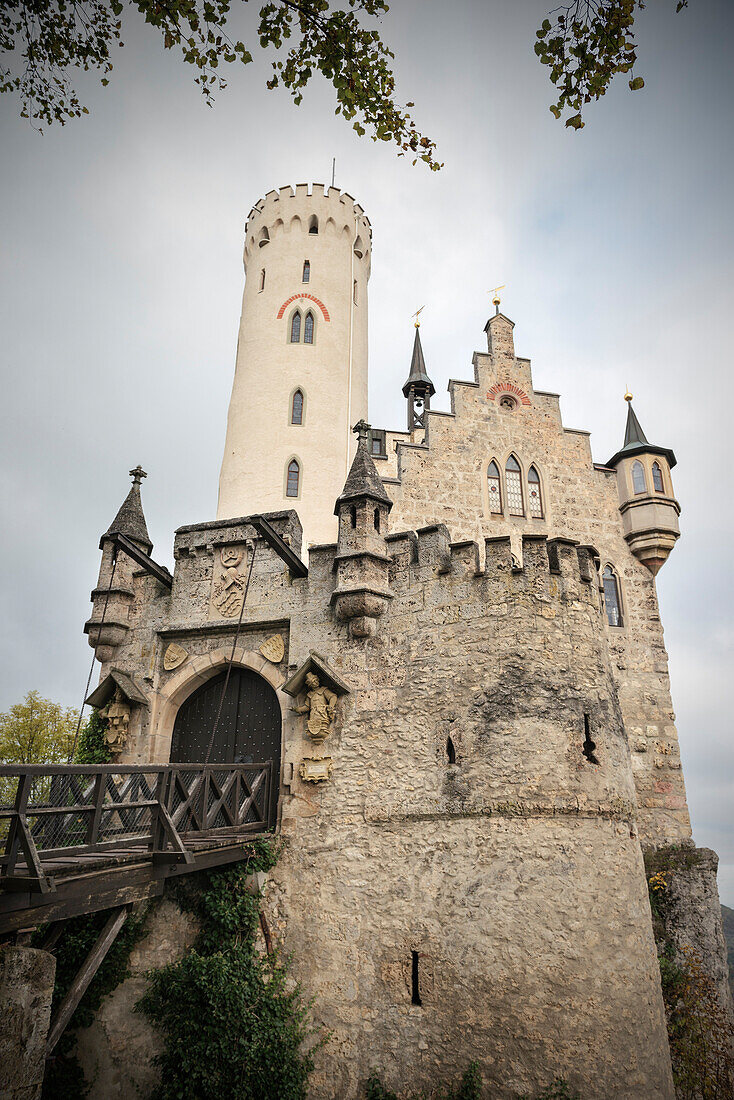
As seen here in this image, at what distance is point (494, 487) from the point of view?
58.3 ft

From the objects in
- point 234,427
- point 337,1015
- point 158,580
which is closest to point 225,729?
point 158,580

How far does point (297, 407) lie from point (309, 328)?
259 cm

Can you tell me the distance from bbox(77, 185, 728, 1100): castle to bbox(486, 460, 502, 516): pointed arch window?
43 centimetres

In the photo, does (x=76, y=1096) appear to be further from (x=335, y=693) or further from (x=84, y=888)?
(x=335, y=693)

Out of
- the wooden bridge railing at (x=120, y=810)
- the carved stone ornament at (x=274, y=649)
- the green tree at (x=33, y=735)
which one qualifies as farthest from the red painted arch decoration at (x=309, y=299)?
the green tree at (x=33, y=735)

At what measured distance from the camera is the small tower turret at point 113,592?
1386 centimetres

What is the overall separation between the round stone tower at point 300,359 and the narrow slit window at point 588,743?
8336 mm

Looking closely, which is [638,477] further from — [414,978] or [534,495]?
[414,978]

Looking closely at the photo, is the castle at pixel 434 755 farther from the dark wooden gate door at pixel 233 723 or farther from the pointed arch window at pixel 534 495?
the pointed arch window at pixel 534 495

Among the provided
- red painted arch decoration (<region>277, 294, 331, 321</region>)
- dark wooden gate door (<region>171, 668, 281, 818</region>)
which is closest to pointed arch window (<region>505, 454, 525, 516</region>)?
red painted arch decoration (<region>277, 294, 331, 321</region>)

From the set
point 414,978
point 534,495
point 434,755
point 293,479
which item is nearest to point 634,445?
point 534,495

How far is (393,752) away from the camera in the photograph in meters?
11.5

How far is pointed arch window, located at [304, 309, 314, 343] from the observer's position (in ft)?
65.4

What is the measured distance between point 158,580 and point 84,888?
24.8ft
